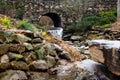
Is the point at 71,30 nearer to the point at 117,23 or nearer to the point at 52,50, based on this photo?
the point at 117,23

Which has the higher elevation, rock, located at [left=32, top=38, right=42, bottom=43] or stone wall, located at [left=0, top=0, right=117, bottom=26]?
stone wall, located at [left=0, top=0, right=117, bottom=26]

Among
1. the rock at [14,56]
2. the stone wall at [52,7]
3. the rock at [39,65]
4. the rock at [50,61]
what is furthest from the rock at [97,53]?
the stone wall at [52,7]

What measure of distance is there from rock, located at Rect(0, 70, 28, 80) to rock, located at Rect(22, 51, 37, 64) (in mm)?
697

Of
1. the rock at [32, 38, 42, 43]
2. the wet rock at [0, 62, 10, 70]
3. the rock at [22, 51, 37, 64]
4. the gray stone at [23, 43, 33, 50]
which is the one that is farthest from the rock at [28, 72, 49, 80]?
the rock at [32, 38, 42, 43]

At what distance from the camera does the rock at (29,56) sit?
9.00 m

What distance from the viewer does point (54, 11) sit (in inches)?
822

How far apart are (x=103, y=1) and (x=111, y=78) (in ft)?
48.3

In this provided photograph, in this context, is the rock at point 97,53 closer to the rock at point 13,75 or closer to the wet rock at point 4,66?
the rock at point 13,75

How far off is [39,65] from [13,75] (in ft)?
3.31

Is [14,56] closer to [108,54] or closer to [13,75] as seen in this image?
[13,75]

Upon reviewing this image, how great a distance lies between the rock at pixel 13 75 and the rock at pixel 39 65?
0.52 m

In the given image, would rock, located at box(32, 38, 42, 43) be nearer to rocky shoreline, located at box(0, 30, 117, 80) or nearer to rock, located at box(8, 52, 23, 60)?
rocky shoreline, located at box(0, 30, 117, 80)

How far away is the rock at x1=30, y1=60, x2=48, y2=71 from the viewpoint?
8.80 meters

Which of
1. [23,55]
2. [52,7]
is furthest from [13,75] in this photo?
[52,7]
